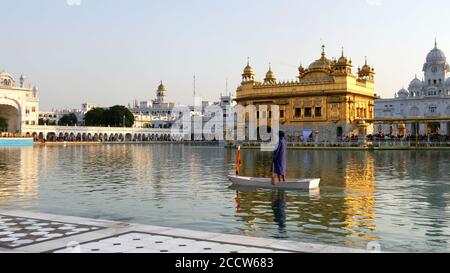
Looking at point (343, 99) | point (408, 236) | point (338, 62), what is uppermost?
point (338, 62)

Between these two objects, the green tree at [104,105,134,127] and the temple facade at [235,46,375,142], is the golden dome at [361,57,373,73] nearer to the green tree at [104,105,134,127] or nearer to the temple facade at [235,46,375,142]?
the temple facade at [235,46,375,142]

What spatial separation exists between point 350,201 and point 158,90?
174679mm

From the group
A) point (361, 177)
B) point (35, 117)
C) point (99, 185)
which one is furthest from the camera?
point (35, 117)

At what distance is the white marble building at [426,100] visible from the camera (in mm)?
94019

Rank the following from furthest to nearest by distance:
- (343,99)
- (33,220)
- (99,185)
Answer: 1. (343,99)
2. (99,185)
3. (33,220)

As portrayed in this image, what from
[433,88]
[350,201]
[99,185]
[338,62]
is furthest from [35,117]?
[350,201]

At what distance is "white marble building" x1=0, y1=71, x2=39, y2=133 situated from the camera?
322 ft

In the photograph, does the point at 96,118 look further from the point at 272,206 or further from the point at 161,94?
the point at 272,206

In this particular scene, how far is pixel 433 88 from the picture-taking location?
9919 cm

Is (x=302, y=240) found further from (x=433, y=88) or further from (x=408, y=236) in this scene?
(x=433, y=88)

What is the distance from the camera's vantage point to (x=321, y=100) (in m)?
66.0

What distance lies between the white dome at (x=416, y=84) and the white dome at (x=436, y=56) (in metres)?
4.63

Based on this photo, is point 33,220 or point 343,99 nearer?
point 33,220

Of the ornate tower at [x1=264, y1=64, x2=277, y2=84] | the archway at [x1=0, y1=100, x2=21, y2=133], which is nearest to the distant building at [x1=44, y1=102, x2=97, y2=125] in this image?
the archway at [x1=0, y1=100, x2=21, y2=133]
